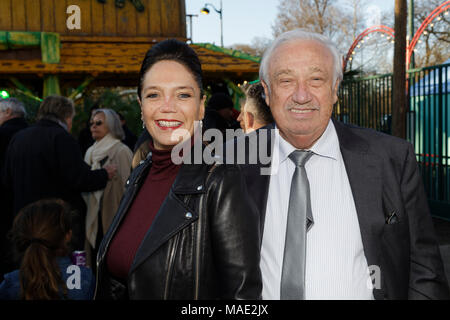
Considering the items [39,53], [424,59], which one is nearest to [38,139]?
[39,53]

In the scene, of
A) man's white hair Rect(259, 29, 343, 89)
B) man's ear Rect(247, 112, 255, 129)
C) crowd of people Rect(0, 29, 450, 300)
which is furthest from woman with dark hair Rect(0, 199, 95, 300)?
man's white hair Rect(259, 29, 343, 89)

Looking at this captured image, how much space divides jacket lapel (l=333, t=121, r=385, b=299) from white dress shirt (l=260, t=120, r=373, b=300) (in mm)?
47

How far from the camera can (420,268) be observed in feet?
6.46

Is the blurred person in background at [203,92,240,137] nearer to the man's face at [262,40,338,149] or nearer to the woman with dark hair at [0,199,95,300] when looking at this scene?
the woman with dark hair at [0,199,95,300]

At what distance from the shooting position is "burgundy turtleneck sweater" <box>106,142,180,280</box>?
1.82 metres

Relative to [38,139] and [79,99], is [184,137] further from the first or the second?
[79,99]

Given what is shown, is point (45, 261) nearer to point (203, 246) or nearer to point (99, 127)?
point (203, 246)

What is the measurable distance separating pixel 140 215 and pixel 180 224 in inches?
12.6

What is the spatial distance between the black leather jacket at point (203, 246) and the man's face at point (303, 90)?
562 mm

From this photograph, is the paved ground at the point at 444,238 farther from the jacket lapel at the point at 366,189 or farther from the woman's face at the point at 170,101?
the woman's face at the point at 170,101

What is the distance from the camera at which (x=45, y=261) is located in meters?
2.72

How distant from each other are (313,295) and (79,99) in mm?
12674
